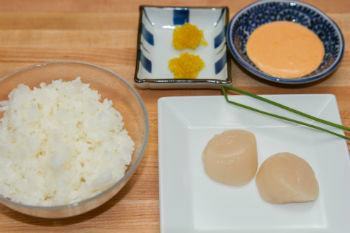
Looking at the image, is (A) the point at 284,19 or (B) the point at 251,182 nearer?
(B) the point at 251,182

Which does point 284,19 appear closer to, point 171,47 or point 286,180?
point 171,47

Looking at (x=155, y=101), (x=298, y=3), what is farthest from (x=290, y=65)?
(x=155, y=101)

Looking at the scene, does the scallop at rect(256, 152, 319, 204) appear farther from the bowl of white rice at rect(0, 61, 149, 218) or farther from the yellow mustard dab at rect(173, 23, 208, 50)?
the yellow mustard dab at rect(173, 23, 208, 50)

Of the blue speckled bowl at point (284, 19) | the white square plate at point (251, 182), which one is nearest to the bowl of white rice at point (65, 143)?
the white square plate at point (251, 182)

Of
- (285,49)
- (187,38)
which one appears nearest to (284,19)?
(285,49)

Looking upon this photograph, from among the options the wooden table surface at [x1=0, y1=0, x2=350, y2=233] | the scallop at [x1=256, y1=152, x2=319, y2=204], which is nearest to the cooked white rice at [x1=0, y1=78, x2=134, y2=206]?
the wooden table surface at [x1=0, y1=0, x2=350, y2=233]
